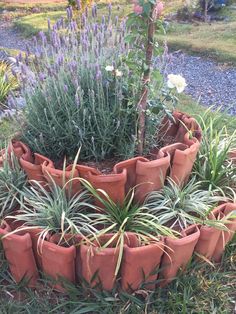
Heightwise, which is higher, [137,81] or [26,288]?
[137,81]

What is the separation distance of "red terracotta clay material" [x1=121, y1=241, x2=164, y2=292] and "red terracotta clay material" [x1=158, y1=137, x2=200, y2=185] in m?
0.57

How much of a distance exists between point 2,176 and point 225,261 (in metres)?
1.61

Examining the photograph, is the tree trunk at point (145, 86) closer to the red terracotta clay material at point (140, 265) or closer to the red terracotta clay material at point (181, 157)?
the red terracotta clay material at point (181, 157)

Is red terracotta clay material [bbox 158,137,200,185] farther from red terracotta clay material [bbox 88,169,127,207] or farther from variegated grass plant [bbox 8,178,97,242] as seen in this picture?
variegated grass plant [bbox 8,178,97,242]

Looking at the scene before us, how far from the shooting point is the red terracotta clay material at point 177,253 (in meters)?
2.38

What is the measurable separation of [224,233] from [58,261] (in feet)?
3.55

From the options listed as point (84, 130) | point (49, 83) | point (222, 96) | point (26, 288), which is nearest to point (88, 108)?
point (84, 130)

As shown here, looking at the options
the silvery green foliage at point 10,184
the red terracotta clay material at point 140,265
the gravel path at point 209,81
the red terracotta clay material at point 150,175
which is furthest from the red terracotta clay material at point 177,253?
the gravel path at point 209,81

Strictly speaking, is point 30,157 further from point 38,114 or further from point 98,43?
point 98,43

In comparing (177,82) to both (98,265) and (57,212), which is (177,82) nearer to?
(57,212)

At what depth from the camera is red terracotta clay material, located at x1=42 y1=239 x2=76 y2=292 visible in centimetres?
233

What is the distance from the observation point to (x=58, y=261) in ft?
7.83

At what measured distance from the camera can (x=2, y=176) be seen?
2.77 meters

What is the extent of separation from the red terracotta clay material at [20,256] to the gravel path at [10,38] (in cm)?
804
